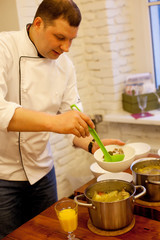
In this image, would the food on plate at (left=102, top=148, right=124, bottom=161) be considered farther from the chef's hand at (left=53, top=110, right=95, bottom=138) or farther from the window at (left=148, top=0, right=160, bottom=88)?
the window at (left=148, top=0, right=160, bottom=88)

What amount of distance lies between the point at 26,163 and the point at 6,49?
0.68 meters

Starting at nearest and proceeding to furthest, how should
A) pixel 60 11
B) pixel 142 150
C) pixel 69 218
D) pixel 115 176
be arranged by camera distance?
pixel 69 218, pixel 60 11, pixel 115 176, pixel 142 150

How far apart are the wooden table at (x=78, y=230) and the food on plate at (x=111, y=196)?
0.39 feet

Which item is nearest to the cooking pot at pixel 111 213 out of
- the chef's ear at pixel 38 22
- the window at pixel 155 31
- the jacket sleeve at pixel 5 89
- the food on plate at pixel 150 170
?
the food on plate at pixel 150 170

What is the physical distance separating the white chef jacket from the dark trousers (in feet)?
0.16

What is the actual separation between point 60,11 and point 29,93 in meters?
0.51

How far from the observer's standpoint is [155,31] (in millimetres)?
3246

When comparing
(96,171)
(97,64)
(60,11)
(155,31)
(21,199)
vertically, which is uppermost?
(60,11)

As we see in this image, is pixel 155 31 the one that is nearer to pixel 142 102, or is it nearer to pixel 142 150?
pixel 142 102

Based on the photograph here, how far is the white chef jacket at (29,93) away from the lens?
6.09 feet

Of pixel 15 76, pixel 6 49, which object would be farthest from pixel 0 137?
pixel 6 49

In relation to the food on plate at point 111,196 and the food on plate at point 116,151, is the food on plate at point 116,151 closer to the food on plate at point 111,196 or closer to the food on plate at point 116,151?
the food on plate at point 116,151

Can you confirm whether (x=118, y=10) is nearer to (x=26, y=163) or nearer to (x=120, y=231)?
(x=26, y=163)

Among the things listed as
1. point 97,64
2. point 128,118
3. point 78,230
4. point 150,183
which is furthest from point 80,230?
point 97,64
